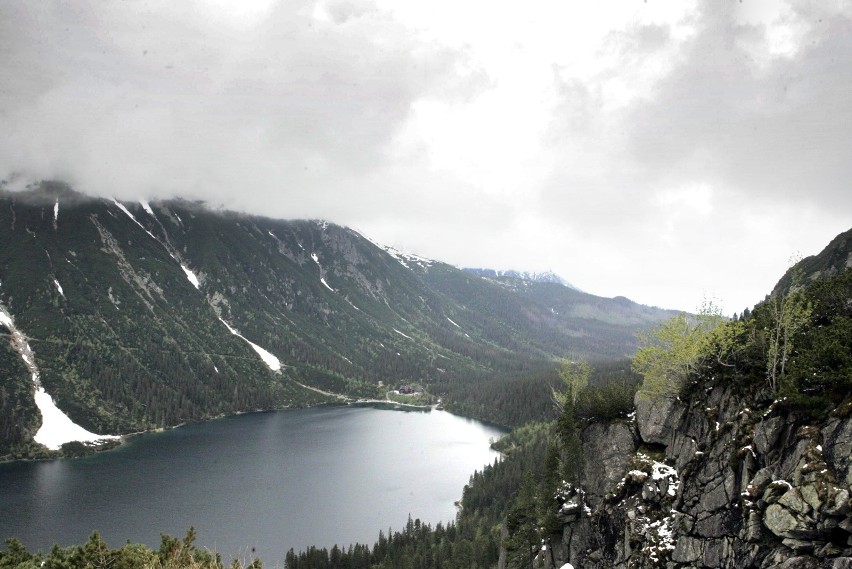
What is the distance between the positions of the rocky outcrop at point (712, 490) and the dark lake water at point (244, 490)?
69726 mm

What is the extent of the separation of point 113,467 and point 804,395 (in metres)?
168

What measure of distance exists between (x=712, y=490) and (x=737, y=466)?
2093 mm

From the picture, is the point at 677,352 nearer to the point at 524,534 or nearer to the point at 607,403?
the point at 607,403

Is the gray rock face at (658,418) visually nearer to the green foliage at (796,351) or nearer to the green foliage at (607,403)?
the green foliage at (607,403)

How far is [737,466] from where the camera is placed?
1026 inches

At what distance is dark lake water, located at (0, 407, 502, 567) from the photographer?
309 ft

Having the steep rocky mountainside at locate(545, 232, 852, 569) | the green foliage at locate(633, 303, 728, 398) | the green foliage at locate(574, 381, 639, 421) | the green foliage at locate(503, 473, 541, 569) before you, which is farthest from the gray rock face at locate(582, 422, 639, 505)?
the green foliage at locate(503, 473, 541, 569)

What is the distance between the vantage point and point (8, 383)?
18925 centimetres

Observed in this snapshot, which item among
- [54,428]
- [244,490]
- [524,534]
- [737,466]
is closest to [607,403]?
[737,466]

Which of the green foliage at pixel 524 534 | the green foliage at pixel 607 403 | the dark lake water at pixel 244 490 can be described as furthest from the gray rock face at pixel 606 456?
the dark lake water at pixel 244 490

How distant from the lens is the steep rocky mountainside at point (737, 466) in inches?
822

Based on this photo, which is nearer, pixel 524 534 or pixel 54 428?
pixel 524 534

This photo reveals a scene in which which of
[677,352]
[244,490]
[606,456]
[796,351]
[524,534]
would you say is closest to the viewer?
[796,351]

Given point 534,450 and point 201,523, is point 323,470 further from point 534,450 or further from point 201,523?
point 534,450
